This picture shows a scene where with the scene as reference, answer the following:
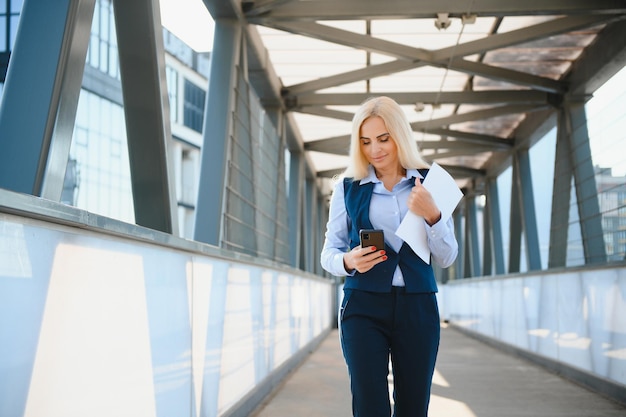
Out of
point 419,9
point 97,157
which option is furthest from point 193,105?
point 419,9

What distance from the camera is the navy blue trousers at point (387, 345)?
2346 mm

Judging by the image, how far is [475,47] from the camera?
376 inches

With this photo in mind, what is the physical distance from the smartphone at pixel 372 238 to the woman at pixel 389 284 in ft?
0.05

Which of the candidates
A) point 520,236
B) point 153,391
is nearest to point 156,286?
point 153,391

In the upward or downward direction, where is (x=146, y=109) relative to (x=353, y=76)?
downward

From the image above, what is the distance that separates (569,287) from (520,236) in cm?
828

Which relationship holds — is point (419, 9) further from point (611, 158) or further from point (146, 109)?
point (146, 109)

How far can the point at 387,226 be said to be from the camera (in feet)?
8.06

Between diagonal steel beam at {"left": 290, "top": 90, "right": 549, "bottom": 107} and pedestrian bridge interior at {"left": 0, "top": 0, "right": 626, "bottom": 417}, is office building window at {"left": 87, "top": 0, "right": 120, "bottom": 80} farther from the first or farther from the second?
diagonal steel beam at {"left": 290, "top": 90, "right": 549, "bottom": 107}

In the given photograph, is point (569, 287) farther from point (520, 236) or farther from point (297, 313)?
point (520, 236)

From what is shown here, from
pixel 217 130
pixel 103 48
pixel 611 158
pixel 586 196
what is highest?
pixel 103 48

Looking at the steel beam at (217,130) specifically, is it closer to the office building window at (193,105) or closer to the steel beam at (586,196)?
the steel beam at (586,196)

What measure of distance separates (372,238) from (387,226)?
0.17 metres

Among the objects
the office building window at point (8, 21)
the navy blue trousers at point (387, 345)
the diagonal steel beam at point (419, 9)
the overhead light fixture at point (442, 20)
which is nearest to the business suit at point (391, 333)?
the navy blue trousers at point (387, 345)
